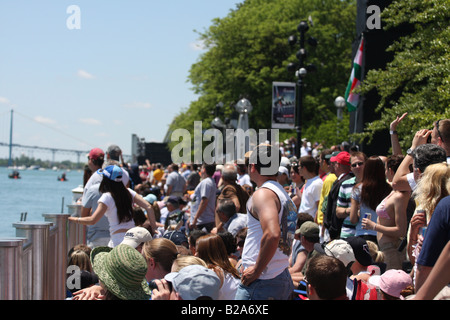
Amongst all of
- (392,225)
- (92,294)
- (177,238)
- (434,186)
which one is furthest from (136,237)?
(434,186)

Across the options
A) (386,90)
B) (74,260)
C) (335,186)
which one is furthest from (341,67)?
(74,260)

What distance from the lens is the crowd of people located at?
12.3 ft

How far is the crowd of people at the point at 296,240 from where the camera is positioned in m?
3.74

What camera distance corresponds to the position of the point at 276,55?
38.6 m

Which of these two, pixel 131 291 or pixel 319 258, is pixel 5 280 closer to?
pixel 131 291

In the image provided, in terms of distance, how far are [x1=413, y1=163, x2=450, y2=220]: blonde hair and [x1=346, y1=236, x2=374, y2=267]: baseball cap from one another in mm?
1454

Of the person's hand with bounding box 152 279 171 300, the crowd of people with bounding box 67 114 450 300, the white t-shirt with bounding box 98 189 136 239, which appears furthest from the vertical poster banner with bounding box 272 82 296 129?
the person's hand with bounding box 152 279 171 300

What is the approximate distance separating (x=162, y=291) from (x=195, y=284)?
1.00 ft

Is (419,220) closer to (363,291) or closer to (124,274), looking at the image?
(363,291)

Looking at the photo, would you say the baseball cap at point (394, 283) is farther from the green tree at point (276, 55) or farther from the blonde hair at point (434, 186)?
the green tree at point (276, 55)

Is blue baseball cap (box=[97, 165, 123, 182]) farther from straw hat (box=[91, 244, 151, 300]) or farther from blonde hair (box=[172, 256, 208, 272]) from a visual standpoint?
straw hat (box=[91, 244, 151, 300])

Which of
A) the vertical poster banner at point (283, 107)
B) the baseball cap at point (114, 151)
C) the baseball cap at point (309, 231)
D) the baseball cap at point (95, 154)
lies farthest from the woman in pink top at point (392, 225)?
the vertical poster banner at point (283, 107)
